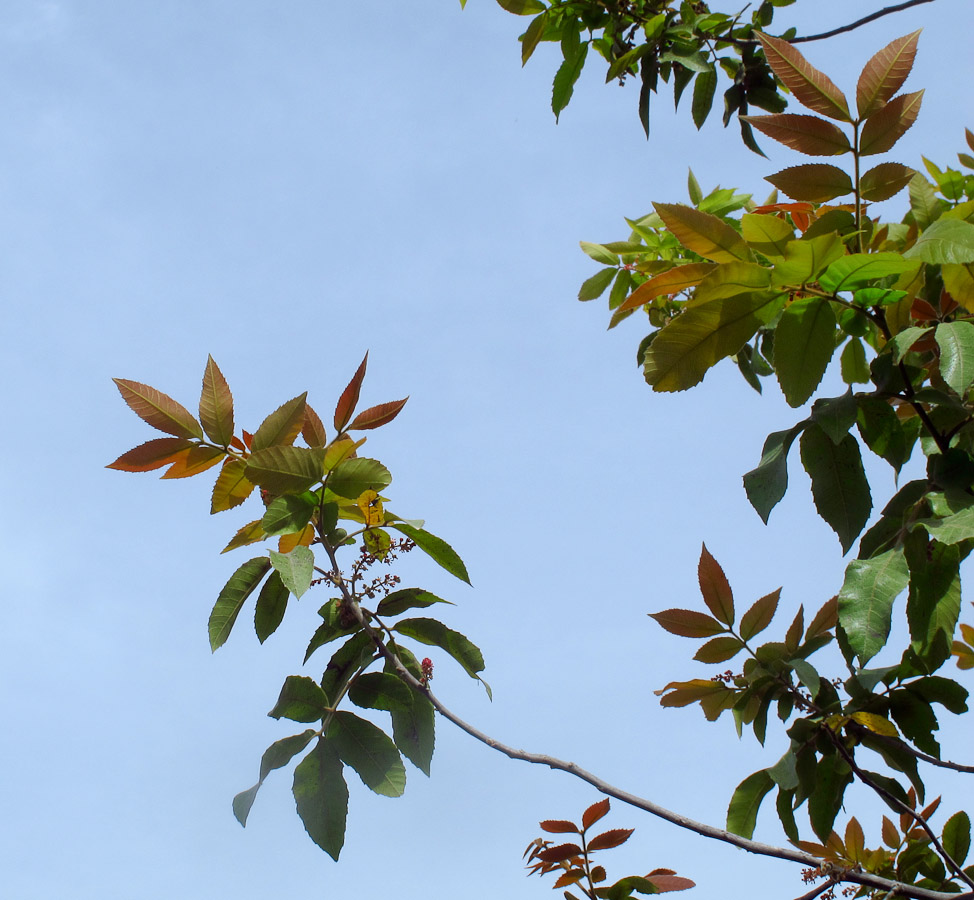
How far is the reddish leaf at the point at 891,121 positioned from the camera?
143 cm

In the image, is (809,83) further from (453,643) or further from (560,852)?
(560,852)

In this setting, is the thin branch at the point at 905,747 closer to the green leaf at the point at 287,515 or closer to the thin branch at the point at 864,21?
the green leaf at the point at 287,515

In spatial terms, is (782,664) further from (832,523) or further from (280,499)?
(280,499)

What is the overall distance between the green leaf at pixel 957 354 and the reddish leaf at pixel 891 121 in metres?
0.34

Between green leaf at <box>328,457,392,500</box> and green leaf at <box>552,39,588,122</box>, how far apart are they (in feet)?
5.24

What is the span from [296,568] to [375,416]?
495 millimetres

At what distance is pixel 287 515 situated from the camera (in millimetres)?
1673

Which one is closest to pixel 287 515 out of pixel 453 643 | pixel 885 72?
pixel 453 643

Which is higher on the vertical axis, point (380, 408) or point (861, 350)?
point (380, 408)

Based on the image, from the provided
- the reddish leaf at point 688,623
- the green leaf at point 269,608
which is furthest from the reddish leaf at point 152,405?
the reddish leaf at point 688,623

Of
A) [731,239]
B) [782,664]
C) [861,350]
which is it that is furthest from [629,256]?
[731,239]

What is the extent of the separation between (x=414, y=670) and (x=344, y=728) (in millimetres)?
205

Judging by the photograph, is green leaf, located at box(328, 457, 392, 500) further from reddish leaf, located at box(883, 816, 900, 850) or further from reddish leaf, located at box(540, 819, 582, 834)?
reddish leaf, located at box(883, 816, 900, 850)

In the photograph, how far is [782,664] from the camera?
192 centimetres
